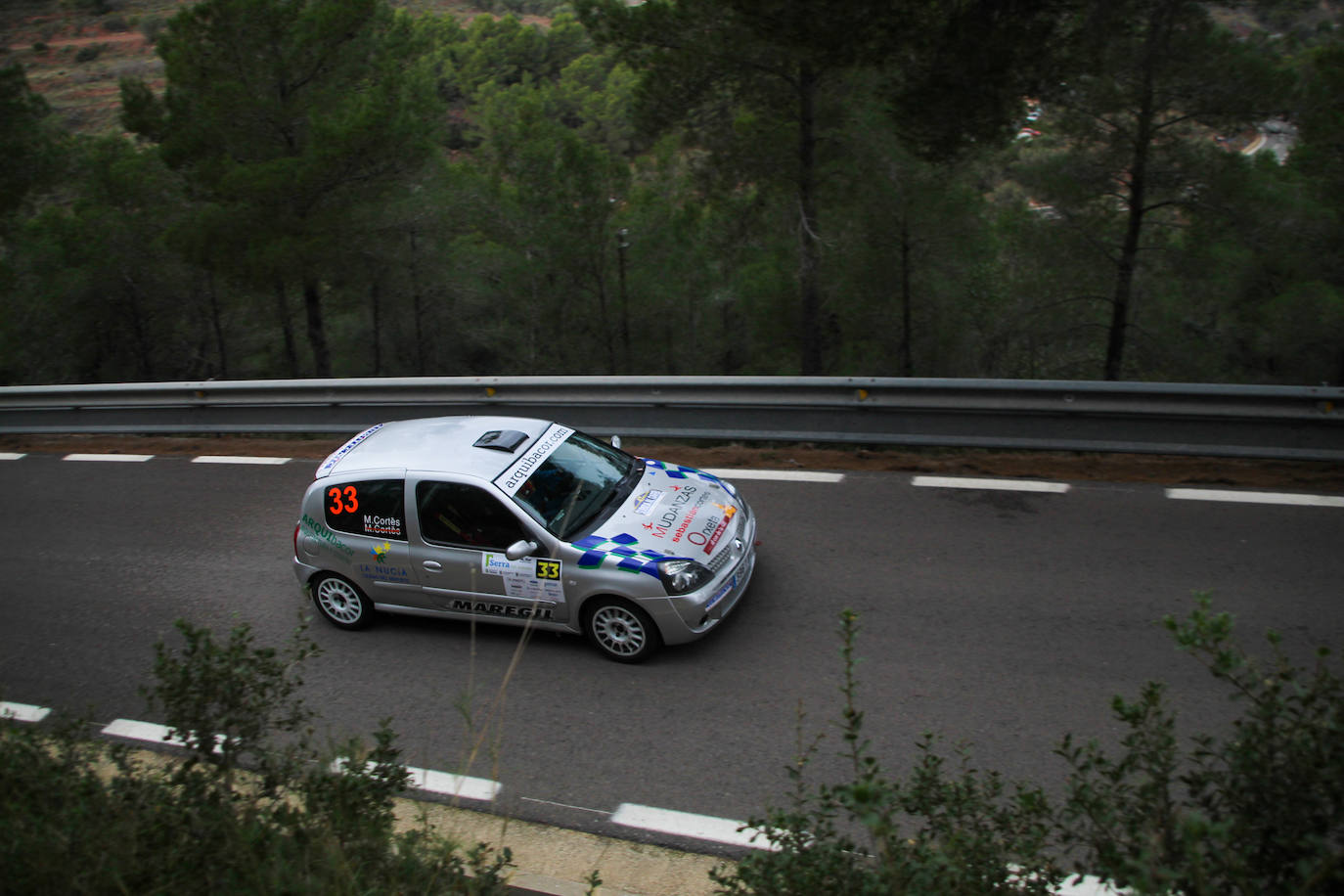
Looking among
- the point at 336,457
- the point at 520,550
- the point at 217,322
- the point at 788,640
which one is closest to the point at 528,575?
the point at 520,550

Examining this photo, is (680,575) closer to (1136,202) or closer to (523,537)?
(523,537)

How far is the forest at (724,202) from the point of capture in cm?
1394

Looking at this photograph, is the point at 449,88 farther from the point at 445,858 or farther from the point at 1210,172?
the point at 445,858

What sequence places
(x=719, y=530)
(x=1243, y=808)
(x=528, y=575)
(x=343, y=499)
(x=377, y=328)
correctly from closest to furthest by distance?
(x=1243, y=808), (x=528, y=575), (x=719, y=530), (x=343, y=499), (x=377, y=328)

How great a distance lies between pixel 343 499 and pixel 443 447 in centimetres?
83

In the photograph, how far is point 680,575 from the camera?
21.3ft

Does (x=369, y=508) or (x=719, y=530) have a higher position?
(x=369, y=508)

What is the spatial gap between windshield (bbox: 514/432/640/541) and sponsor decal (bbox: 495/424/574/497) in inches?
1.5

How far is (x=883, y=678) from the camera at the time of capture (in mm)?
6266

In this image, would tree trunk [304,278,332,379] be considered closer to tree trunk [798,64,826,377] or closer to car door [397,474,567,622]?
tree trunk [798,64,826,377]

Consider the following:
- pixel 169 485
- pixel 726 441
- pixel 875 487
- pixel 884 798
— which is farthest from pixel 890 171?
pixel 884 798

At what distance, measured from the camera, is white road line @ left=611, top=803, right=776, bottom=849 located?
5.10 m

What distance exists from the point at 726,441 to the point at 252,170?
11.8 m

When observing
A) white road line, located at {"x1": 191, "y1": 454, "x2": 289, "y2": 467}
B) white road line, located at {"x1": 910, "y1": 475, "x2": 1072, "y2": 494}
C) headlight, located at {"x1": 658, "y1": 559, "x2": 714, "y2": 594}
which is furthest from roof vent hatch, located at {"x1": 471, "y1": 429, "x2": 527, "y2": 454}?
white road line, located at {"x1": 191, "y1": 454, "x2": 289, "y2": 467}
